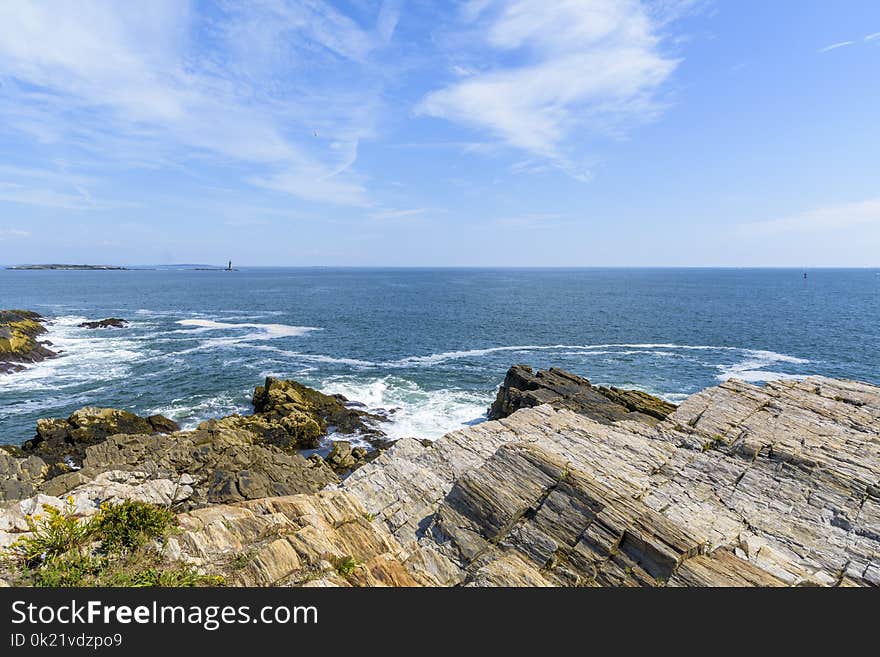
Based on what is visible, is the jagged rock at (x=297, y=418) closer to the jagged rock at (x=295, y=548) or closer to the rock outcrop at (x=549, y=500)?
the rock outcrop at (x=549, y=500)

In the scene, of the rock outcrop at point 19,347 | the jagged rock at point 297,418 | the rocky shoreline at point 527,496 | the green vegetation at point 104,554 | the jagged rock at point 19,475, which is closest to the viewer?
the green vegetation at point 104,554

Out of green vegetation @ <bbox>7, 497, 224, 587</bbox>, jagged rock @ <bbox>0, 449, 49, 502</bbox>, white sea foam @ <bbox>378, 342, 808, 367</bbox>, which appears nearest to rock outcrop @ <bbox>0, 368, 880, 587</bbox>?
jagged rock @ <bbox>0, 449, 49, 502</bbox>

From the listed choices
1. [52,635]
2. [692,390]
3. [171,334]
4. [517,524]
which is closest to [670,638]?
[517,524]

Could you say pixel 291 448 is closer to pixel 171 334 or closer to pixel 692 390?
pixel 692 390

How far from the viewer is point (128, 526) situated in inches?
506

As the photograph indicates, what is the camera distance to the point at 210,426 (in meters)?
34.8

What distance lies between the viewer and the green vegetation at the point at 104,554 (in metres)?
10.8

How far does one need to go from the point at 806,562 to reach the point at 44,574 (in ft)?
82.0

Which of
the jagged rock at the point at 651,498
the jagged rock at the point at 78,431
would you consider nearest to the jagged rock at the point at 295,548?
the jagged rock at the point at 651,498

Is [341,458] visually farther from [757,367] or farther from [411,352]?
[757,367]

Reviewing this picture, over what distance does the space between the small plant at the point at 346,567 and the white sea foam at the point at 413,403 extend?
24.3 m

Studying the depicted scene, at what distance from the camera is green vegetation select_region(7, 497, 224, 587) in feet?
35.4

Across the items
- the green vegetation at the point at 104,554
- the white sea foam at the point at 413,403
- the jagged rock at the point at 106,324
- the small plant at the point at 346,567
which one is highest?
the green vegetation at the point at 104,554

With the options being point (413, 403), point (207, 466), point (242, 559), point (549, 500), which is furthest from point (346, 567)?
point (413, 403)
